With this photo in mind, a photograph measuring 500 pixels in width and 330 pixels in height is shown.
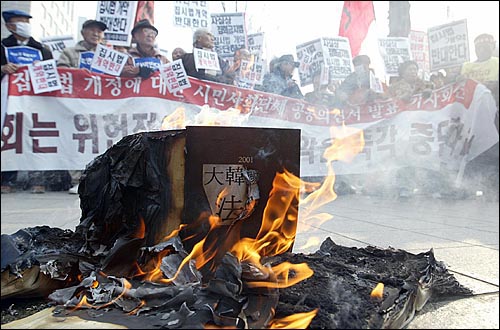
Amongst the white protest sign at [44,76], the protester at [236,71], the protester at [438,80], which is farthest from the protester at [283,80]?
the white protest sign at [44,76]

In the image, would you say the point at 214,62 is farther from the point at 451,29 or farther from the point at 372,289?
the point at 372,289

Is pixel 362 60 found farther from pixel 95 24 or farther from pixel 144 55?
pixel 95 24

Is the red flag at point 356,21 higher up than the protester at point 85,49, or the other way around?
the red flag at point 356,21

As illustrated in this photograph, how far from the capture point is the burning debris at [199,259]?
64.7 inches

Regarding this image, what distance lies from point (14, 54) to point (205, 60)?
288 centimetres

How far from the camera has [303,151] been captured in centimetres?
746

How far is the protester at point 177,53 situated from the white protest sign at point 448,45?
5042 mm

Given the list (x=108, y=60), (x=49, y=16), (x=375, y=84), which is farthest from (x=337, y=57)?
(x=49, y=16)

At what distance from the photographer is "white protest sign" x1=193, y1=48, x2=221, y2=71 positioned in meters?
6.90

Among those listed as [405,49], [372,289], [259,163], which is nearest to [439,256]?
[372,289]

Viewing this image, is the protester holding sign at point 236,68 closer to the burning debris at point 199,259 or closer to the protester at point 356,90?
the protester at point 356,90

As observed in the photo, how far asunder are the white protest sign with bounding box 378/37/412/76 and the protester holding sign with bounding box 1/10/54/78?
6.73 meters

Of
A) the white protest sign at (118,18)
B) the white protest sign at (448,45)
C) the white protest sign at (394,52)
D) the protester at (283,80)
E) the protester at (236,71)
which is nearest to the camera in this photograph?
the white protest sign at (118,18)

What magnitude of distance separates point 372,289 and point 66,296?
135cm
